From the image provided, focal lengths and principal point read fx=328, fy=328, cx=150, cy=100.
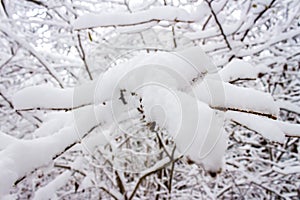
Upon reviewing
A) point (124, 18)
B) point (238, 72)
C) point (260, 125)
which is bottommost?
point (260, 125)

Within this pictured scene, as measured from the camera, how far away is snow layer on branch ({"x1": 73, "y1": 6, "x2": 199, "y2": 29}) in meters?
0.93

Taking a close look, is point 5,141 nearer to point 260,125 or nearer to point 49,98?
point 49,98

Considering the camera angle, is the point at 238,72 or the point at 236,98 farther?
the point at 238,72

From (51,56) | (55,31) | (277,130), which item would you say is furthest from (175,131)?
(55,31)

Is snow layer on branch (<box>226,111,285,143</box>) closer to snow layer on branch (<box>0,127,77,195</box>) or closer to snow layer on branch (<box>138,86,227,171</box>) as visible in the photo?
snow layer on branch (<box>138,86,227,171</box>)

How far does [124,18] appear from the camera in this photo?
0.95 m

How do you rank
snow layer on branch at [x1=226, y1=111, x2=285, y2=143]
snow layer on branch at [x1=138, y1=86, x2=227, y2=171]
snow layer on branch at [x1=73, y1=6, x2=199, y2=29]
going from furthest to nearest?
snow layer on branch at [x1=73, y1=6, x2=199, y2=29] → snow layer on branch at [x1=226, y1=111, x2=285, y2=143] → snow layer on branch at [x1=138, y1=86, x2=227, y2=171]

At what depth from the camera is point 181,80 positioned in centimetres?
53

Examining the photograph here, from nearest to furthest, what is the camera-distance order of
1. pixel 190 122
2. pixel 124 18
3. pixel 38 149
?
pixel 190 122 → pixel 38 149 → pixel 124 18

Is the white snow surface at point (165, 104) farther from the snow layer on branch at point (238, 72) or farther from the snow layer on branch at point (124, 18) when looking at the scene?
the snow layer on branch at point (124, 18)

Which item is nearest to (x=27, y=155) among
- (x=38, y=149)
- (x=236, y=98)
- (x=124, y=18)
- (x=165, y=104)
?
(x=38, y=149)

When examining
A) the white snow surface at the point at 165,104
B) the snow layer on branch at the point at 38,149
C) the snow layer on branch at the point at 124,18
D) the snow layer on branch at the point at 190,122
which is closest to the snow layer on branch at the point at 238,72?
the white snow surface at the point at 165,104

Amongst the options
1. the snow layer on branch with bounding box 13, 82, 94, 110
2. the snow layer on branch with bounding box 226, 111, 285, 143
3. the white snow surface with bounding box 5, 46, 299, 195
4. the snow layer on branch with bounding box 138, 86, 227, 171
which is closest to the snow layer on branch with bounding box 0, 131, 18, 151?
the white snow surface with bounding box 5, 46, 299, 195

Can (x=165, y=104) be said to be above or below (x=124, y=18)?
below
